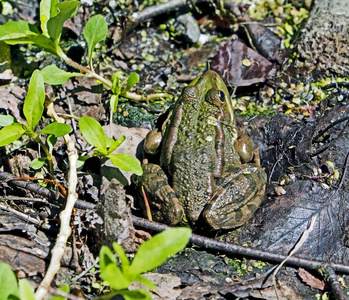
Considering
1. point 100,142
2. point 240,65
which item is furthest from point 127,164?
point 240,65

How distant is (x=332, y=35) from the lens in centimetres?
531

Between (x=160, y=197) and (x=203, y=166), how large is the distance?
19.3 inches

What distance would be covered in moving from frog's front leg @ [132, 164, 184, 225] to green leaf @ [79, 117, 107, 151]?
1.79 ft

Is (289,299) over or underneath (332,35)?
underneath

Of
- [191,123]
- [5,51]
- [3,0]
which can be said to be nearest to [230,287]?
[191,123]

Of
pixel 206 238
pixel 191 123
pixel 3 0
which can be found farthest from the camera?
pixel 3 0

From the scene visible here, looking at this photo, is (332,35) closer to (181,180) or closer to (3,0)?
(181,180)

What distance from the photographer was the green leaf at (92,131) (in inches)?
147

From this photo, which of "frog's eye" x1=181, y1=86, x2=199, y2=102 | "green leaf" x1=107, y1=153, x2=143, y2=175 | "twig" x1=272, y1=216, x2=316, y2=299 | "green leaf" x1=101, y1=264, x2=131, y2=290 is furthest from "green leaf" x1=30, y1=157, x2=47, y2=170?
"twig" x1=272, y1=216, x2=316, y2=299

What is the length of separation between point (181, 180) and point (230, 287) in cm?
102

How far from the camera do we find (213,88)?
4.75 meters

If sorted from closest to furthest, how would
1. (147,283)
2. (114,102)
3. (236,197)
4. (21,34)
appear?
(147,283), (236,197), (21,34), (114,102)

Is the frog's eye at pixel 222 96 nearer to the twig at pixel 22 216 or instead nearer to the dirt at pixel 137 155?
the dirt at pixel 137 155

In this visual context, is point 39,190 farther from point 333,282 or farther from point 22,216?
point 333,282
